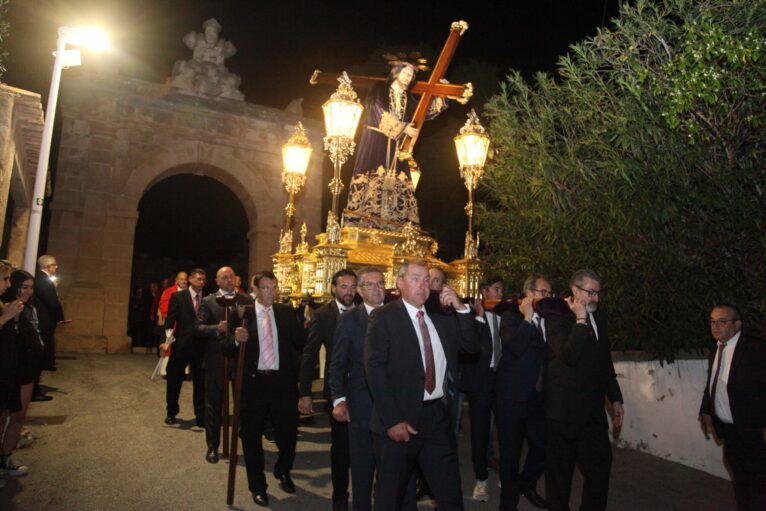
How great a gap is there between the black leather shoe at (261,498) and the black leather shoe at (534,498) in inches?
90.3

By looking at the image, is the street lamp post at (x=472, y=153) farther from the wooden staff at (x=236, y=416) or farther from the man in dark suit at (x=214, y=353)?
the wooden staff at (x=236, y=416)

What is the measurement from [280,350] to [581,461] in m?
2.76

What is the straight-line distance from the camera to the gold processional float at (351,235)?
8859mm

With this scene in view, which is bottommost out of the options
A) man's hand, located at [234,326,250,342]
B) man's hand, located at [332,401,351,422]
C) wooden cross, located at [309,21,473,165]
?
man's hand, located at [332,401,351,422]

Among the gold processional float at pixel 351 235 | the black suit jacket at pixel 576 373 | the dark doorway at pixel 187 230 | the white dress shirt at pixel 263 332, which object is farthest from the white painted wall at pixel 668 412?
the dark doorway at pixel 187 230

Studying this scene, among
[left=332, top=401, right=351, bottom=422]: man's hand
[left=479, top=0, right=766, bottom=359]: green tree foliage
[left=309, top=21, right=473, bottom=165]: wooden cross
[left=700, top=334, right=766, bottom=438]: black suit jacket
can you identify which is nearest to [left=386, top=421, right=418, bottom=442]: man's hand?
[left=332, top=401, right=351, bottom=422]: man's hand

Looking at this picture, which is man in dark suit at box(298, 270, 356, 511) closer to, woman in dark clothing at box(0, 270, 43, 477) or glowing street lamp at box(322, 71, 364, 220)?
woman in dark clothing at box(0, 270, 43, 477)

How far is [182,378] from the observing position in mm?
6977

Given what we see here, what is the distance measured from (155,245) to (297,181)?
1248cm

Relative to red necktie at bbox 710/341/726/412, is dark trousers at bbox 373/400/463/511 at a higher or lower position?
lower

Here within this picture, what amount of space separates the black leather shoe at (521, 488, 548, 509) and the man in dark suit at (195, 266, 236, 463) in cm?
306

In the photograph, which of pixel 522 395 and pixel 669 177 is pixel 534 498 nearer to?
pixel 522 395

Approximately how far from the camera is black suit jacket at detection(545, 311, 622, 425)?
12.5 ft

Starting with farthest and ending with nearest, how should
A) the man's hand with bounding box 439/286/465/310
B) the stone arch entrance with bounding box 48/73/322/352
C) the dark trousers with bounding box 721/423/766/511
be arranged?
the stone arch entrance with bounding box 48/73/322/352
the dark trousers with bounding box 721/423/766/511
the man's hand with bounding box 439/286/465/310
